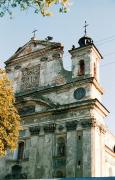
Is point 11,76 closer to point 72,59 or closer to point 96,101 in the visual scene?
point 72,59

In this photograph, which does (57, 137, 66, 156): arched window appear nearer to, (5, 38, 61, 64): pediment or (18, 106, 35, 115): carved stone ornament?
(18, 106, 35, 115): carved stone ornament

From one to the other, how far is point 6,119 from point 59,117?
23.0ft

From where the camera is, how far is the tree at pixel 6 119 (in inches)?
745

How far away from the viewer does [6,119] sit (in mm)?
19406

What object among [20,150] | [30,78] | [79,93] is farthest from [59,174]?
[30,78]

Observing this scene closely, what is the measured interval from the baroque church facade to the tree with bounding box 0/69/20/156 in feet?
18.0

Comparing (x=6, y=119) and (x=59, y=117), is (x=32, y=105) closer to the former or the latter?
(x=59, y=117)

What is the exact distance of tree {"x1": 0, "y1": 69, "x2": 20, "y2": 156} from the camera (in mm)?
18922

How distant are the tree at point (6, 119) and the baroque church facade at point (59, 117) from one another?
5.49m

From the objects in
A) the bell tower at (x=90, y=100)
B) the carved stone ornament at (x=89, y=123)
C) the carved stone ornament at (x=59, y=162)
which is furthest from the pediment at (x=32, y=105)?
the carved stone ornament at (x=59, y=162)

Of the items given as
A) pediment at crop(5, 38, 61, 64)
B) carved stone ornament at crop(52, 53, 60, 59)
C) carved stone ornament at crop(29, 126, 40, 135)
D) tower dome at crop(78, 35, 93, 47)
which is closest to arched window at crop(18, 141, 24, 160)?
carved stone ornament at crop(29, 126, 40, 135)

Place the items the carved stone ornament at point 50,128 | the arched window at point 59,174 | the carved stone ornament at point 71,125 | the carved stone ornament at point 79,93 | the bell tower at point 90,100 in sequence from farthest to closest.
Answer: the carved stone ornament at point 50,128 → the carved stone ornament at point 79,93 → the carved stone ornament at point 71,125 → the arched window at point 59,174 → the bell tower at point 90,100

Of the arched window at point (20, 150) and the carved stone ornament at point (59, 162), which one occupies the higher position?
the arched window at point (20, 150)

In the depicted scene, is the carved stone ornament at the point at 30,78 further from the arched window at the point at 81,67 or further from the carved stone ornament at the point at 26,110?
the arched window at the point at 81,67
